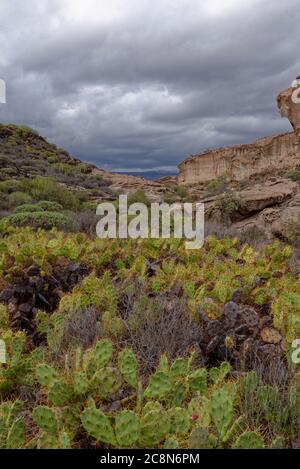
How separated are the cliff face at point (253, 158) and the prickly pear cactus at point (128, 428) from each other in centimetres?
3044

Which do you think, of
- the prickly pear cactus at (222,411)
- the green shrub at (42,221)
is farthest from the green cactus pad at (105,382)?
the green shrub at (42,221)

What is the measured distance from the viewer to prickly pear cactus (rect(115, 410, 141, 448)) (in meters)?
1.86

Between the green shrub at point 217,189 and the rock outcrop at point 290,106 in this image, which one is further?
the rock outcrop at point 290,106

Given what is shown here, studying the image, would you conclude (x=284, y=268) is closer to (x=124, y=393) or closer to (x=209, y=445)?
(x=124, y=393)

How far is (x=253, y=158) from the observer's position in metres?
36.8

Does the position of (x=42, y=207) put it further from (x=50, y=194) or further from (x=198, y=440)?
(x=198, y=440)

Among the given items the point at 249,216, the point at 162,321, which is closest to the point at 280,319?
the point at 162,321

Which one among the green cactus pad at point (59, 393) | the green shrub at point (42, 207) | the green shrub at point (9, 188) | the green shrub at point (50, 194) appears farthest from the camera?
the green shrub at point (9, 188)

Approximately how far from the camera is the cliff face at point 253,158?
3259 centimetres

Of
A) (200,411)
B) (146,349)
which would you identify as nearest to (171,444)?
(200,411)

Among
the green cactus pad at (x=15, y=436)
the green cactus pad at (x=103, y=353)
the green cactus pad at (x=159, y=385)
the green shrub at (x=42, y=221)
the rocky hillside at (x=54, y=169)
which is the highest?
the rocky hillside at (x=54, y=169)

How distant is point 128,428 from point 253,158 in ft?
121

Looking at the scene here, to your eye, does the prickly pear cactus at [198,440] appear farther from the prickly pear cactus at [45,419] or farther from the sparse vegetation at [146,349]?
the prickly pear cactus at [45,419]

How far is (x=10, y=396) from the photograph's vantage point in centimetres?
256
